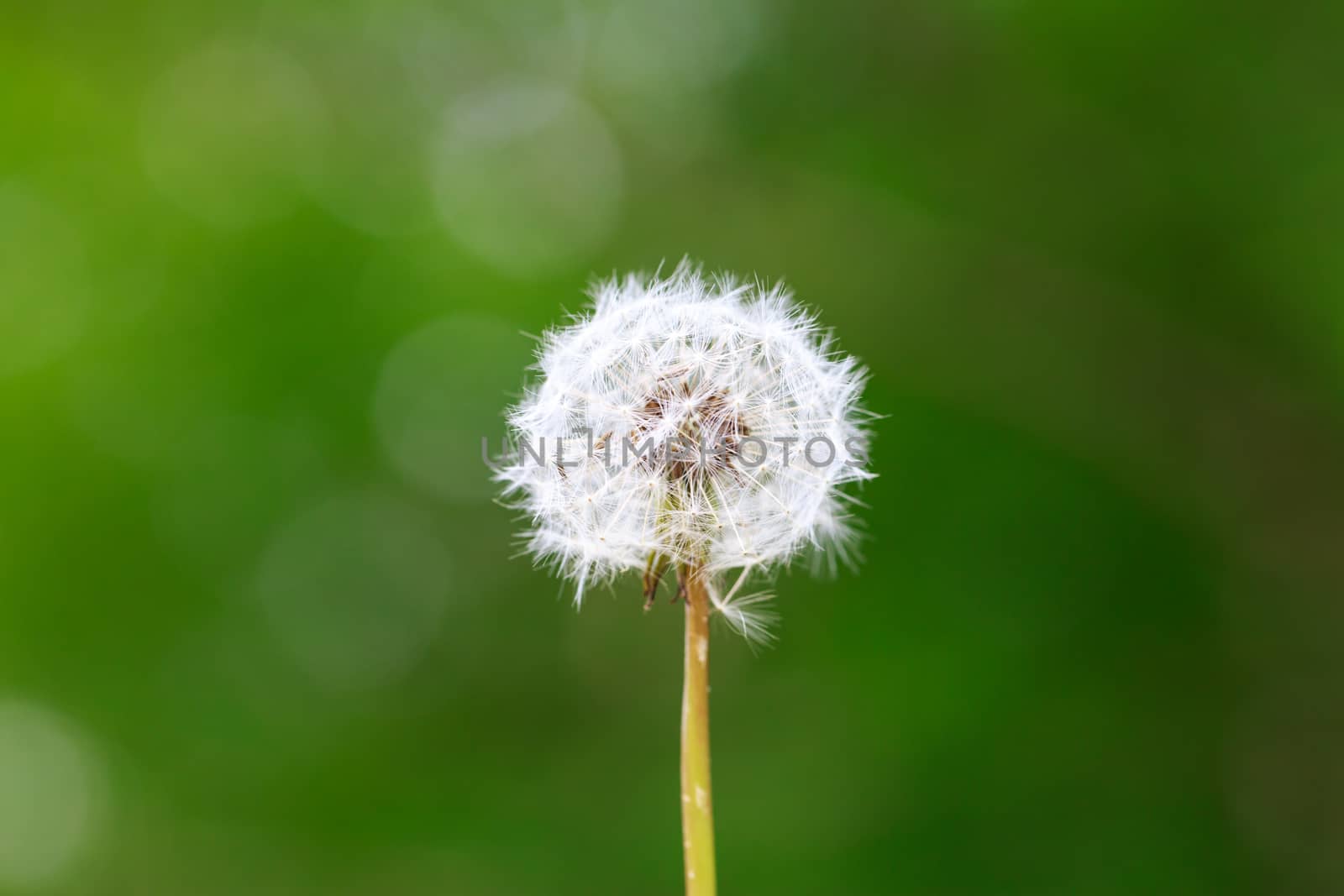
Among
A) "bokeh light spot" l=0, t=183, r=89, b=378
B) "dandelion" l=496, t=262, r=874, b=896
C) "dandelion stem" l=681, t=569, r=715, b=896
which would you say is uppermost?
"bokeh light spot" l=0, t=183, r=89, b=378

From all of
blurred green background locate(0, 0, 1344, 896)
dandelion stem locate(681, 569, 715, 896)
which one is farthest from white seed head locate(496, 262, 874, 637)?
blurred green background locate(0, 0, 1344, 896)

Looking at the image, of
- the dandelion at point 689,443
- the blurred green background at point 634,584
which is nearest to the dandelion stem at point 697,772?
the dandelion at point 689,443

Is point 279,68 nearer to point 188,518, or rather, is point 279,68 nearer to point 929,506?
point 188,518

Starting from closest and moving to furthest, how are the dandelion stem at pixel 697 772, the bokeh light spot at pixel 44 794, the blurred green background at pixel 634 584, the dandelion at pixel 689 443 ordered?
the dandelion stem at pixel 697 772, the dandelion at pixel 689 443, the blurred green background at pixel 634 584, the bokeh light spot at pixel 44 794

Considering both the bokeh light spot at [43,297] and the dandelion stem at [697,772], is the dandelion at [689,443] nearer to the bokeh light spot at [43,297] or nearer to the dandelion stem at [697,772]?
the dandelion stem at [697,772]

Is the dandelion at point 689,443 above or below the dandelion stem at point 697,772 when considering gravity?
above

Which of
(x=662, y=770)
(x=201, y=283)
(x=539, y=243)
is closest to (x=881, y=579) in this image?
(x=662, y=770)

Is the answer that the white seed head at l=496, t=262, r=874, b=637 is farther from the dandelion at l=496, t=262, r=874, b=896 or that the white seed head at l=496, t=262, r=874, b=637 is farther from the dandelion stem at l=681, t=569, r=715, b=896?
the dandelion stem at l=681, t=569, r=715, b=896
